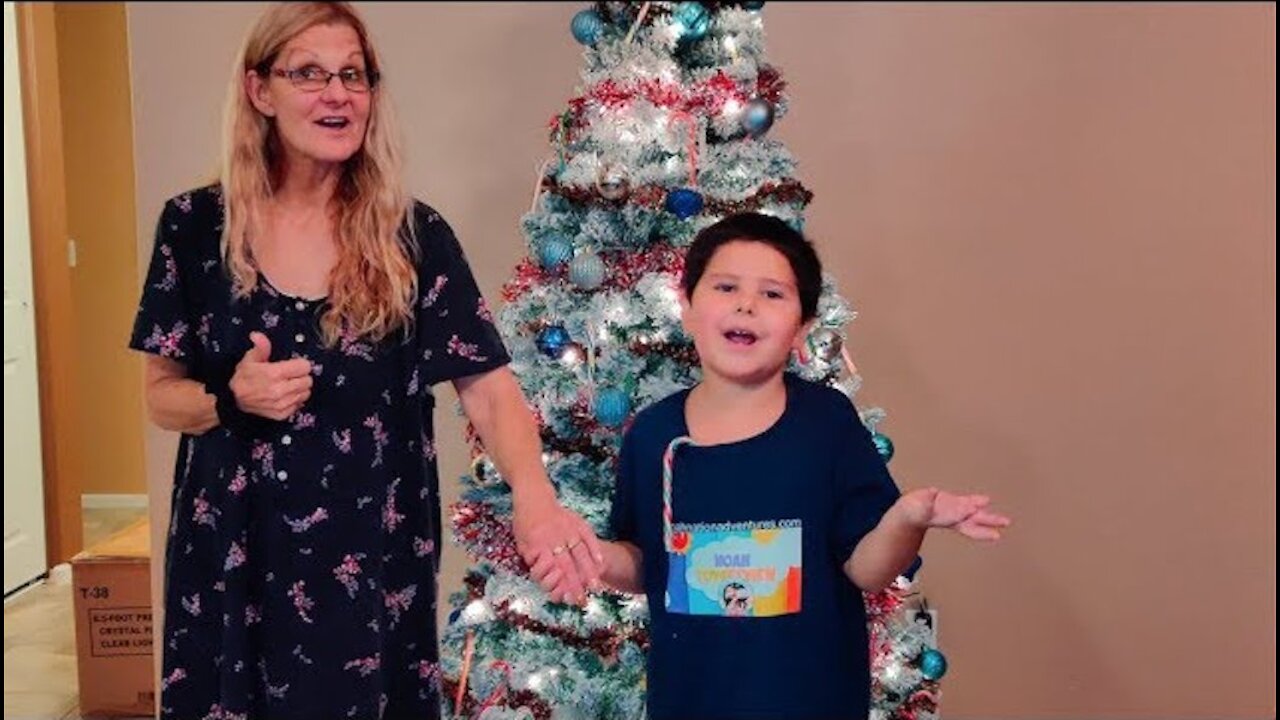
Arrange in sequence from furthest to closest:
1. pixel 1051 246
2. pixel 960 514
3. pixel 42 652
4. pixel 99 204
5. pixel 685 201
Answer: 1. pixel 99 204
2. pixel 42 652
3. pixel 1051 246
4. pixel 685 201
5. pixel 960 514

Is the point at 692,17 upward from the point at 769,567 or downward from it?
upward

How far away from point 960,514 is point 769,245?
1.23 feet

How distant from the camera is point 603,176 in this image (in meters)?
2.03

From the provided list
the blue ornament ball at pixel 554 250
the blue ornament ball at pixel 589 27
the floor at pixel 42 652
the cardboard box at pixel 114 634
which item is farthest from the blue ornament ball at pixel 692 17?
the floor at pixel 42 652

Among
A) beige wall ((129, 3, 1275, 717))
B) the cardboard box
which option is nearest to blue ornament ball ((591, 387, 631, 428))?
beige wall ((129, 3, 1275, 717))

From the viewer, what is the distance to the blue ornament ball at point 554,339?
2.08 metres

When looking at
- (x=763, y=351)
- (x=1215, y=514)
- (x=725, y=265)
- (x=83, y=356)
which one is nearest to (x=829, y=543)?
(x=763, y=351)

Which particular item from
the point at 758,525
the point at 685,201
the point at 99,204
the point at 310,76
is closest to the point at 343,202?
the point at 310,76

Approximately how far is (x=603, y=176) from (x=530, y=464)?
0.70 m

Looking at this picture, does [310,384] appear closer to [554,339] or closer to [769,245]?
[769,245]

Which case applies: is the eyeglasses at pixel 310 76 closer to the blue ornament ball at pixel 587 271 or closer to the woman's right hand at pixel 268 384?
the woman's right hand at pixel 268 384

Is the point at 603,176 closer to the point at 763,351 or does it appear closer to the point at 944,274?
the point at 763,351

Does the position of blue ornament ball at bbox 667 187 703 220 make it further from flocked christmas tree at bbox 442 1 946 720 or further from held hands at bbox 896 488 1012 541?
held hands at bbox 896 488 1012 541

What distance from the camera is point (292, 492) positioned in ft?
4.63
